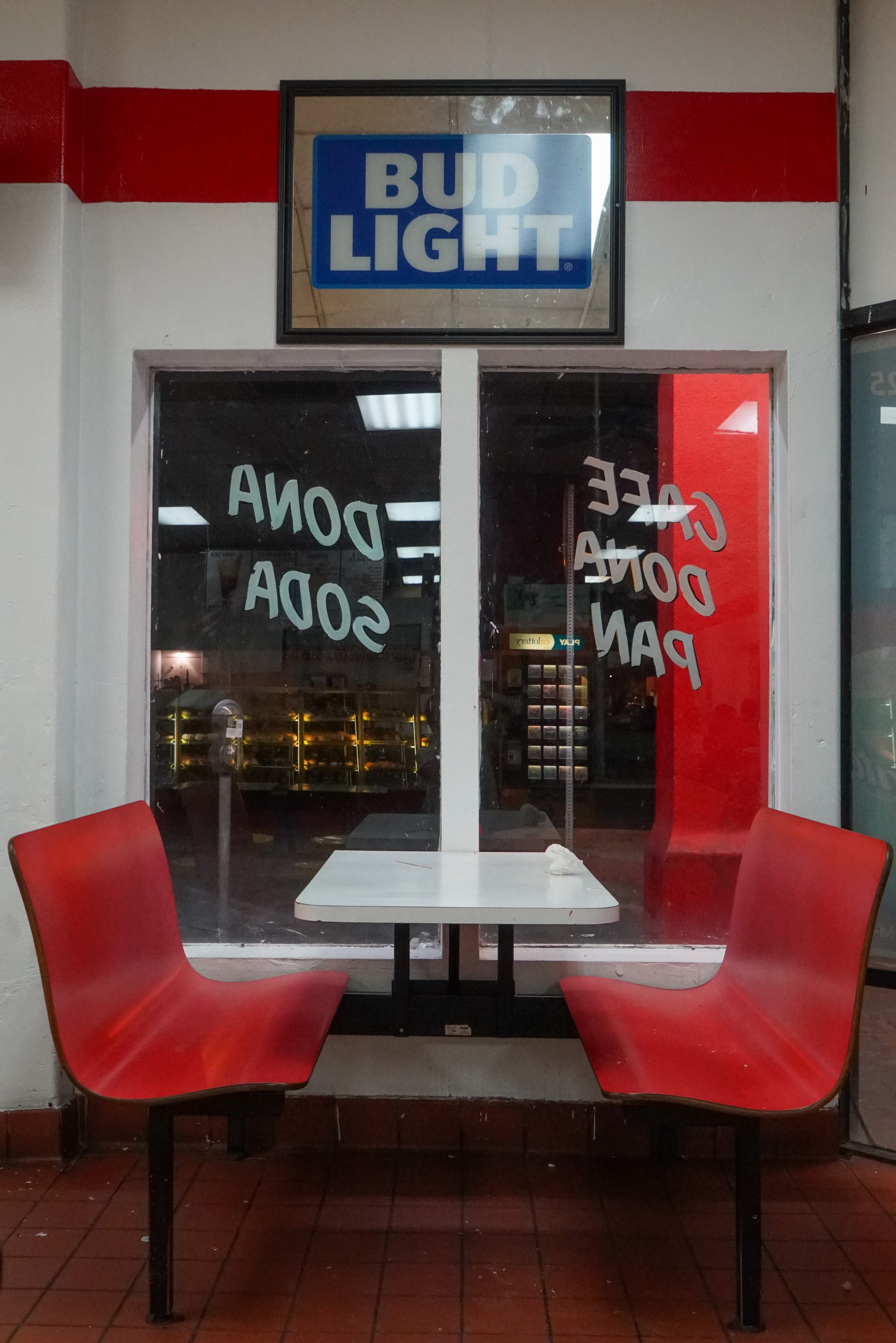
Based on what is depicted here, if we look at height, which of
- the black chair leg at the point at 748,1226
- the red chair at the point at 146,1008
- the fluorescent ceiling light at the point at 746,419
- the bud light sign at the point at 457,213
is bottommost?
the black chair leg at the point at 748,1226

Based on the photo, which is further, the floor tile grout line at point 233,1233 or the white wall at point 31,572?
the white wall at point 31,572

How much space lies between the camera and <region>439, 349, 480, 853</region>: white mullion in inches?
117

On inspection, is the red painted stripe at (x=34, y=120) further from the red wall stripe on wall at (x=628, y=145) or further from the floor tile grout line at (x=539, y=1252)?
the floor tile grout line at (x=539, y=1252)

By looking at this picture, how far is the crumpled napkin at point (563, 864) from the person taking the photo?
2531mm

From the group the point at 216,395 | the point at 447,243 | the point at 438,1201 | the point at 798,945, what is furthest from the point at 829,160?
the point at 438,1201

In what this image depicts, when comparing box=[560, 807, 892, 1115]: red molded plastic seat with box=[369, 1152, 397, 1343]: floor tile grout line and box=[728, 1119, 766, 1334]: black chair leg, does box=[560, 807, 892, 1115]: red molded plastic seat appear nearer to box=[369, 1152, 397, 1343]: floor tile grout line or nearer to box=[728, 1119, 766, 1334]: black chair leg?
box=[728, 1119, 766, 1334]: black chair leg

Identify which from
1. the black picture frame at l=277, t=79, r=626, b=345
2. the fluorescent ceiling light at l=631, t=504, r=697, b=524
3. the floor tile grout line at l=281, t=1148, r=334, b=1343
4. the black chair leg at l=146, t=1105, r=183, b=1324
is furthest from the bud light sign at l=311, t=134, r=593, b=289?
the floor tile grout line at l=281, t=1148, r=334, b=1343

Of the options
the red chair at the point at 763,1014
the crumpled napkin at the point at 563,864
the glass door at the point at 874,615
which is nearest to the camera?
the red chair at the point at 763,1014

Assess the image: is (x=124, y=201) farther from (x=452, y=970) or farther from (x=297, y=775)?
(x=452, y=970)

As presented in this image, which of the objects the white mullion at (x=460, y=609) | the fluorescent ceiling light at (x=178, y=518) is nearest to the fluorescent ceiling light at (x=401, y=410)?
the white mullion at (x=460, y=609)

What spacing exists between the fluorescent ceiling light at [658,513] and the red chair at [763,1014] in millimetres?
1062

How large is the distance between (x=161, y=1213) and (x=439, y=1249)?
720mm

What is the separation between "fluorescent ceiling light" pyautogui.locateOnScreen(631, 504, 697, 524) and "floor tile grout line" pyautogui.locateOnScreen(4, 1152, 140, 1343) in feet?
7.81

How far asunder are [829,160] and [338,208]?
1521 mm
